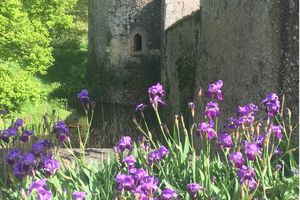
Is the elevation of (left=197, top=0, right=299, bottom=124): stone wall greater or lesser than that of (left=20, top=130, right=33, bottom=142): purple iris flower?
greater

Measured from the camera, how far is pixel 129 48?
717 inches

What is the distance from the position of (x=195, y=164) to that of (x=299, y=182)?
27.7 inches

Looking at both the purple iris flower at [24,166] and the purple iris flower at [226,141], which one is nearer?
the purple iris flower at [24,166]

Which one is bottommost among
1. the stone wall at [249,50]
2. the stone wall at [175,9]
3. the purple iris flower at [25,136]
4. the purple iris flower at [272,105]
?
the purple iris flower at [25,136]

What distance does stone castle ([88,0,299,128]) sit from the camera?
18.6ft

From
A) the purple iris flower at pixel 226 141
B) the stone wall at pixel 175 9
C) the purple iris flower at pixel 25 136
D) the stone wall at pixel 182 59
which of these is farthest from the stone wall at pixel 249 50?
the stone wall at pixel 175 9

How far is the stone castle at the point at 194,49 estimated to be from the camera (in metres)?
5.67

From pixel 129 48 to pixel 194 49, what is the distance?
7664mm

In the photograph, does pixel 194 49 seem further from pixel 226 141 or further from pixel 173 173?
pixel 226 141

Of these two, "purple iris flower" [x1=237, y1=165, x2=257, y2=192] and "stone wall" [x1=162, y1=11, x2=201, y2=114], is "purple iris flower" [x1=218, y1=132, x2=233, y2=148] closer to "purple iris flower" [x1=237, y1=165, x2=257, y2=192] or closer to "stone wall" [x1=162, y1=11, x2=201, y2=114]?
"purple iris flower" [x1=237, y1=165, x2=257, y2=192]

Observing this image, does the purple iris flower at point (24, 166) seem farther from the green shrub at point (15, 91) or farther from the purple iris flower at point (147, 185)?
the green shrub at point (15, 91)

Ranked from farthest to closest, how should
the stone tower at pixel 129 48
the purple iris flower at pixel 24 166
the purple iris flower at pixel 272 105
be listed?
the stone tower at pixel 129 48 → the purple iris flower at pixel 272 105 → the purple iris flower at pixel 24 166

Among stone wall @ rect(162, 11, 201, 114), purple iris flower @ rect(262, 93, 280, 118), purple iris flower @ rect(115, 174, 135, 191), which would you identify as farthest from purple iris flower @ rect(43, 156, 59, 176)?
stone wall @ rect(162, 11, 201, 114)

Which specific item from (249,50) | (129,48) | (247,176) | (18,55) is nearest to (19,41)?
(18,55)
